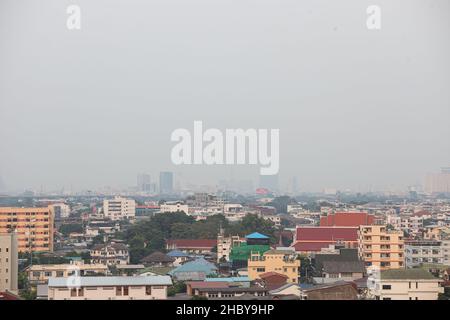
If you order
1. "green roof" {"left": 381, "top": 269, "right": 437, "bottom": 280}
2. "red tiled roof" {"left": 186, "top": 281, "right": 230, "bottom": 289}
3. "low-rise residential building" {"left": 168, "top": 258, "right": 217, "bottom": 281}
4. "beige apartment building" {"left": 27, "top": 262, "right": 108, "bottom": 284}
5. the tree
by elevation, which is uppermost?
"green roof" {"left": 381, "top": 269, "right": 437, "bottom": 280}

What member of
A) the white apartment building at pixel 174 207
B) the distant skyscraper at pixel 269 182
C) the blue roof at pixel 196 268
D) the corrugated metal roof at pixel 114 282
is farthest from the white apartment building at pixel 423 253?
the distant skyscraper at pixel 269 182

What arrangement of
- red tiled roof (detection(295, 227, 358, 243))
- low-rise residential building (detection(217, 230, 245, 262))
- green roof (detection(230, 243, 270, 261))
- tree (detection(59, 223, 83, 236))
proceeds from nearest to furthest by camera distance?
green roof (detection(230, 243, 270, 261)) → low-rise residential building (detection(217, 230, 245, 262)) → red tiled roof (detection(295, 227, 358, 243)) → tree (detection(59, 223, 83, 236))

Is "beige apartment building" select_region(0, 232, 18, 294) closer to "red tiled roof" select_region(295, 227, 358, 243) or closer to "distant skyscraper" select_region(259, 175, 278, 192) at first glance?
"red tiled roof" select_region(295, 227, 358, 243)

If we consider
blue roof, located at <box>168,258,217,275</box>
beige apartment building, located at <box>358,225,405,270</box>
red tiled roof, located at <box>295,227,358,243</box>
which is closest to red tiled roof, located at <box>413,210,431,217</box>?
red tiled roof, located at <box>295,227,358,243</box>

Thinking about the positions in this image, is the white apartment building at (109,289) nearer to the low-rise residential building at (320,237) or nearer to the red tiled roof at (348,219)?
the low-rise residential building at (320,237)

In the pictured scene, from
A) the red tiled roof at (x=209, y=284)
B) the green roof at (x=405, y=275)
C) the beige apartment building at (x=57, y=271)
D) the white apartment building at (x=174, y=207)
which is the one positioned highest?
the green roof at (x=405, y=275)
